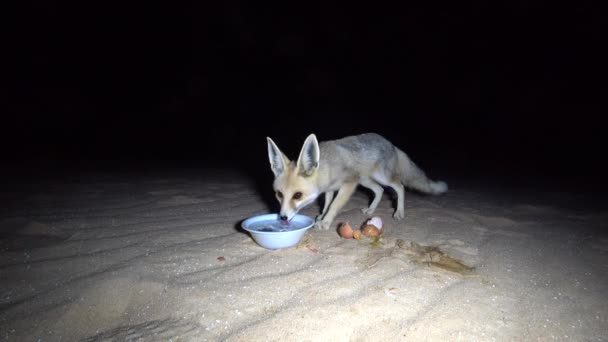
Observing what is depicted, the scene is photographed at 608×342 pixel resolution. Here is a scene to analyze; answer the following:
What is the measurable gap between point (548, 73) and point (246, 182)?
14380 millimetres

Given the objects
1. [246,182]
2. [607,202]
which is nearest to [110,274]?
[246,182]

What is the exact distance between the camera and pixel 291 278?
219 centimetres

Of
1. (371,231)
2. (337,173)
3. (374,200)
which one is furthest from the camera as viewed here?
(374,200)

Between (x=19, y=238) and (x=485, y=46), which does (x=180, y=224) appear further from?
(x=485, y=46)

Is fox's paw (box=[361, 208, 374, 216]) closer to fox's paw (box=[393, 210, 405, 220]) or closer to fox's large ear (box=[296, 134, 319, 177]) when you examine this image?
fox's paw (box=[393, 210, 405, 220])

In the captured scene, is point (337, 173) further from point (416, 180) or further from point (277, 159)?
point (416, 180)

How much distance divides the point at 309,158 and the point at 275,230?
2.42 feet

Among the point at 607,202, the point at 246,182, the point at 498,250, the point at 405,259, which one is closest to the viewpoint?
the point at 405,259

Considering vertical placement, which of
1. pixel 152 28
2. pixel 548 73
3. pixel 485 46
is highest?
pixel 152 28

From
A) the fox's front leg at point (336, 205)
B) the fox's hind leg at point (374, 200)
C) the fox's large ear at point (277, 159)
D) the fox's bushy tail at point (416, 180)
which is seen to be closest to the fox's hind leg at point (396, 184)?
the fox's hind leg at point (374, 200)

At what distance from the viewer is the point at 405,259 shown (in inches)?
97.8

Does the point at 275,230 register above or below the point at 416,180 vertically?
below

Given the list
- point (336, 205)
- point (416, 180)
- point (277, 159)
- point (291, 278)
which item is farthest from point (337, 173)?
point (291, 278)

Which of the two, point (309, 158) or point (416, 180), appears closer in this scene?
point (309, 158)
